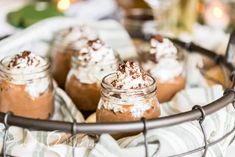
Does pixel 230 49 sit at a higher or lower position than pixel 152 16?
higher

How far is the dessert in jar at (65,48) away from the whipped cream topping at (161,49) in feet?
0.27

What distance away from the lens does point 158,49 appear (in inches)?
22.7

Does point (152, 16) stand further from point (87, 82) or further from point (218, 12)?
point (87, 82)

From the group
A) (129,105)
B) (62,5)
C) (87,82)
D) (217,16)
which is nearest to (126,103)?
(129,105)

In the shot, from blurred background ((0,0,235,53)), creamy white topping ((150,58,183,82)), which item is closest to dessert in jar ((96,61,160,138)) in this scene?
creamy white topping ((150,58,183,82))

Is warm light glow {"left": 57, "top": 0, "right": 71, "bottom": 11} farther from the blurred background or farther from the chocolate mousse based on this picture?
the chocolate mousse

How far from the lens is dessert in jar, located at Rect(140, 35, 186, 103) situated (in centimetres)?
57

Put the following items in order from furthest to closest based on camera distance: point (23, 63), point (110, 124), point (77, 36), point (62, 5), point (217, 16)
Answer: point (217, 16) < point (62, 5) < point (77, 36) < point (23, 63) < point (110, 124)

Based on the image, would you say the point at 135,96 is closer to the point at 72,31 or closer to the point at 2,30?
the point at 72,31

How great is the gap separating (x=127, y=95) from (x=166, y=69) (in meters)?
0.14

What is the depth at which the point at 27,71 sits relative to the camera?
500 mm

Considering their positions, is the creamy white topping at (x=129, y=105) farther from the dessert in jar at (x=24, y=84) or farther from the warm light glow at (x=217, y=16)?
the warm light glow at (x=217, y=16)

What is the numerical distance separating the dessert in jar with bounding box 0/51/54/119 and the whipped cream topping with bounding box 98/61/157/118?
93 mm

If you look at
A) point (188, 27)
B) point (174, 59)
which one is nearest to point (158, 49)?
point (174, 59)
